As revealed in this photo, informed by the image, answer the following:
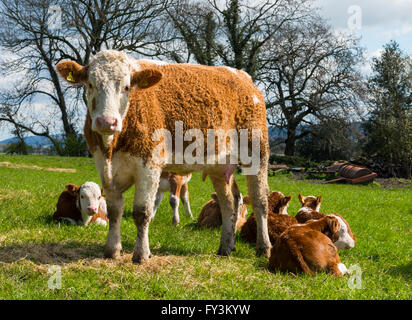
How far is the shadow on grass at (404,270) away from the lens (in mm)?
5702

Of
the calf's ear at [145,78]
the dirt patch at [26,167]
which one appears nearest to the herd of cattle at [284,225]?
the calf's ear at [145,78]

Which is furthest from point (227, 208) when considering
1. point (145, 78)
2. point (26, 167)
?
point (26, 167)

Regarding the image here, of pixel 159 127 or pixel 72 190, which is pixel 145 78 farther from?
pixel 72 190

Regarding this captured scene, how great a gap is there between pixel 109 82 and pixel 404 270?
467cm

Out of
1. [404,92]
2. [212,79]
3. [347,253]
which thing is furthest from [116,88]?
[404,92]

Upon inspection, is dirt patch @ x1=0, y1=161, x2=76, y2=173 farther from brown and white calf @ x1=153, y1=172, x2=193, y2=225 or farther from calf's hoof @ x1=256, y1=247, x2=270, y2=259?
calf's hoof @ x1=256, y1=247, x2=270, y2=259

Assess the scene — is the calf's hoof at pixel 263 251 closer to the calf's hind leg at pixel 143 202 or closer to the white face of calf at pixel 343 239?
the white face of calf at pixel 343 239

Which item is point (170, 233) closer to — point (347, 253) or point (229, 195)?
point (229, 195)

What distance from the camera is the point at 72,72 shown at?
4.81 meters

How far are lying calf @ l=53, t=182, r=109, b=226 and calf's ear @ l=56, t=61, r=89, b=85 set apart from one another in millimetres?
2932

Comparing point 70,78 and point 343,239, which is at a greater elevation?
point 70,78

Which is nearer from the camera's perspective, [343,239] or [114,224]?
[114,224]

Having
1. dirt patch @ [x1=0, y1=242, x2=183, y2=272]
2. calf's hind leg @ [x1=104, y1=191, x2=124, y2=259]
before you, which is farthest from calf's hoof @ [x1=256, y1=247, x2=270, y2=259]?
calf's hind leg @ [x1=104, y1=191, x2=124, y2=259]

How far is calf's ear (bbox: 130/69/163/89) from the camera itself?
4762mm
